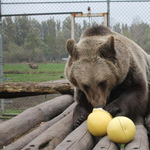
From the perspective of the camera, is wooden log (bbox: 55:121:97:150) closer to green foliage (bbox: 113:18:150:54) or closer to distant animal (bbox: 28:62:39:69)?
green foliage (bbox: 113:18:150:54)

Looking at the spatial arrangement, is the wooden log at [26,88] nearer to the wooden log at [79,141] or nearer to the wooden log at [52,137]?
the wooden log at [52,137]

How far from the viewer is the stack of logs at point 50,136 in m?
2.13

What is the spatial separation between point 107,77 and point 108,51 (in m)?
0.38

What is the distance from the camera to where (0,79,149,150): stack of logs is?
2127mm

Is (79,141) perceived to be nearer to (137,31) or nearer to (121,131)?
(121,131)

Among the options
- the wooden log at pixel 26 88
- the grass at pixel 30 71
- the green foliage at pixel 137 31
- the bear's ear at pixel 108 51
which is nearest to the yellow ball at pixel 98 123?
the bear's ear at pixel 108 51

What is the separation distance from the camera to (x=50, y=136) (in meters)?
2.57

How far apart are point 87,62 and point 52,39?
4606mm

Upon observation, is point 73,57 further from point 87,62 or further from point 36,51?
point 36,51

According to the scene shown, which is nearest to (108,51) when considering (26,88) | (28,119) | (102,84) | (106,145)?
(102,84)

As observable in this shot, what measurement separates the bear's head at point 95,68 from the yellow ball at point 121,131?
18.5 inches

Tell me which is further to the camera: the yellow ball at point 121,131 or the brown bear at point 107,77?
the brown bear at point 107,77

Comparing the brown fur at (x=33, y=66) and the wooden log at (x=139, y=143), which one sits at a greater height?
the brown fur at (x=33, y=66)

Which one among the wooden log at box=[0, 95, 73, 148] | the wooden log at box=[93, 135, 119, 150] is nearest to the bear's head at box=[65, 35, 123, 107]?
the wooden log at box=[93, 135, 119, 150]
